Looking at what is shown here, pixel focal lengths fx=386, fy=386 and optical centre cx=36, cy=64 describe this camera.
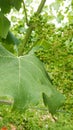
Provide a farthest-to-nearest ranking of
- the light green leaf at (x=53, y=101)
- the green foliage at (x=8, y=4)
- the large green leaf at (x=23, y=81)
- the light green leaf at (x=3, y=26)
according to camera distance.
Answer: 1. the green foliage at (x=8, y=4)
2. the light green leaf at (x=3, y=26)
3. the light green leaf at (x=53, y=101)
4. the large green leaf at (x=23, y=81)

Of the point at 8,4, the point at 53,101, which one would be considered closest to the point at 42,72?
the point at 53,101

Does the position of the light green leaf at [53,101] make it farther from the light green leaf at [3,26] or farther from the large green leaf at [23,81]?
the light green leaf at [3,26]

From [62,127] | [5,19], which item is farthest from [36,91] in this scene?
[62,127]

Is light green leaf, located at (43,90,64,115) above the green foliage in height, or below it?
below

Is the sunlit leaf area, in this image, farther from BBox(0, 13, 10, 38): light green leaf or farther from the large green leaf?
BBox(0, 13, 10, 38): light green leaf

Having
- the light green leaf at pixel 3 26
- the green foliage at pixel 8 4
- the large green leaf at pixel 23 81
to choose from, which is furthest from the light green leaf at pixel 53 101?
the green foliage at pixel 8 4

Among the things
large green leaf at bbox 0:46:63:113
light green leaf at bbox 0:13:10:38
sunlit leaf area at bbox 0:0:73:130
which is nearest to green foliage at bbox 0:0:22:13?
light green leaf at bbox 0:13:10:38

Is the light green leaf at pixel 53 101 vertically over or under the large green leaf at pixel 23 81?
under

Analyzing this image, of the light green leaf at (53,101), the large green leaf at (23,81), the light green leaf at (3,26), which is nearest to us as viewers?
the large green leaf at (23,81)
